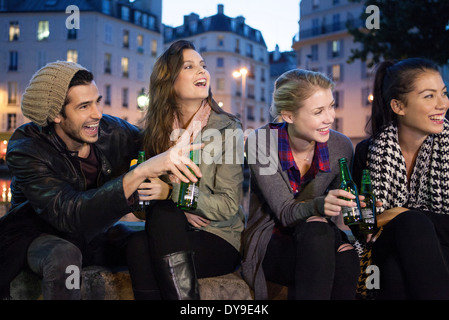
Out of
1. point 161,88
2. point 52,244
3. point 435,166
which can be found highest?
point 161,88

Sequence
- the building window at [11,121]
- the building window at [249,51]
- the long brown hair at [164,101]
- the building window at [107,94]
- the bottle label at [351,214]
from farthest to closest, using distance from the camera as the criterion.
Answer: the building window at [249,51], the building window at [107,94], the building window at [11,121], the long brown hair at [164,101], the bottle label at [351,214]

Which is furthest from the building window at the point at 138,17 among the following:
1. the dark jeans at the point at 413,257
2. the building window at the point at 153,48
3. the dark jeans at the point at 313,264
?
the dark jeans at the point at 413,257

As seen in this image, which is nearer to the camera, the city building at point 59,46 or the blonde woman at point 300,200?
the blonde woman at point 300,200

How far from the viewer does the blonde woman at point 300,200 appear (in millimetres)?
2973

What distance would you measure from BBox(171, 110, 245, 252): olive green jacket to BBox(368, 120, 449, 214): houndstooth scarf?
0.99 meters

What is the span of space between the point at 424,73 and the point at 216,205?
5.72ft

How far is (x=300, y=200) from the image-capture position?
3.59 metres

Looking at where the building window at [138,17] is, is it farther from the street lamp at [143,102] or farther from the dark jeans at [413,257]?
the dark jeans at [413,257]

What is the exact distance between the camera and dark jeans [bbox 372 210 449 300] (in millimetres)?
2826

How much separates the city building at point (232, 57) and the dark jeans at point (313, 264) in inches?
2289
